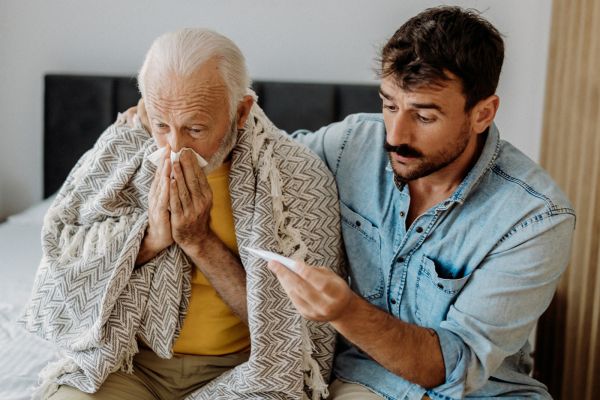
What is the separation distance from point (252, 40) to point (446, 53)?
146cm

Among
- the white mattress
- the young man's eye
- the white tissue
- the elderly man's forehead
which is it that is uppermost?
the elderly man's forehead

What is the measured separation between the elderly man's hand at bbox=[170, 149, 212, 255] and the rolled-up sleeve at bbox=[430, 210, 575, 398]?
A: 48 centimetres

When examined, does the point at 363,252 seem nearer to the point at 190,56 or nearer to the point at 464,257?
the point at 464,257

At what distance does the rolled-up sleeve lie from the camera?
131 centimetres

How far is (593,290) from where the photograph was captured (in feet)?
5.80

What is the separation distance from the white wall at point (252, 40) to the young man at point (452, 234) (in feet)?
3.83

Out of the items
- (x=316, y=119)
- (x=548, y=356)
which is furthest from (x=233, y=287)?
(x=316, y=119)

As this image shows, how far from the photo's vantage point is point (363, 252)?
4.96 feet

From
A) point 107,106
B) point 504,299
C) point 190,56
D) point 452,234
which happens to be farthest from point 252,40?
point 504,299

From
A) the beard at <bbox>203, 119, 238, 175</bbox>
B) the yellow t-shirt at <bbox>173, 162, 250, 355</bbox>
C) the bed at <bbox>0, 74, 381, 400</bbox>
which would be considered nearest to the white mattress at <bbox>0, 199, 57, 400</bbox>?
the bed at <bbox>0, 74, 381, 400</bbox>

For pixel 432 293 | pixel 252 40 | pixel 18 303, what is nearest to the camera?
pixel 432 293

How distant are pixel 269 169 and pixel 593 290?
2.84 ft

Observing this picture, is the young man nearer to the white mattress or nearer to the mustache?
the mustache

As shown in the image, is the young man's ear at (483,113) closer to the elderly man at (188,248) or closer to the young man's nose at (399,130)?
the young man's nose at (399,130)
